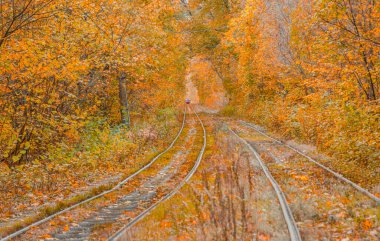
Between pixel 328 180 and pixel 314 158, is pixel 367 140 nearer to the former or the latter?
pixel 328 180

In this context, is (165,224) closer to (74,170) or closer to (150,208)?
(150,208)

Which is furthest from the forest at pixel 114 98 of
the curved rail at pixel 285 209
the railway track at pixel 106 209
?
the curved rail at pixel 285 209

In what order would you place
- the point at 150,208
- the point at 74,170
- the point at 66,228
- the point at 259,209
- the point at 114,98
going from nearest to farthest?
the point at 66,228 < the point at 259,209 < the point at 150,208 < the point at 74,170 < the point at 114,98

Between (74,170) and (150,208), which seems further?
(74,170)

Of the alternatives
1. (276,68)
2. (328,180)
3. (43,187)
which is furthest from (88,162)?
(276,68)

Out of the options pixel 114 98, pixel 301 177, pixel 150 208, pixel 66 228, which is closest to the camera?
pixel 66 228

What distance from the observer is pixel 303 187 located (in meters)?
10.8

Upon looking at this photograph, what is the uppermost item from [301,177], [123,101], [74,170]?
[123,101]

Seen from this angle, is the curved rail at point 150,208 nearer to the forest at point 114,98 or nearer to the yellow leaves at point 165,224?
the forest at point 114,98

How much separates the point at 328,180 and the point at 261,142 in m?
Result: 8.66

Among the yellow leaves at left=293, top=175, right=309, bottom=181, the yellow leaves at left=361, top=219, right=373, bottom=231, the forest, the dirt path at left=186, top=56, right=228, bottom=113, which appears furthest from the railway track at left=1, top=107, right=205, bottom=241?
the dirt path at left=186, top=56, right=228, bottom=113

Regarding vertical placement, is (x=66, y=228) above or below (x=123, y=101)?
below

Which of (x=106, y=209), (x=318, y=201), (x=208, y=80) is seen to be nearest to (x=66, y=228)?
(x=106, y=209)

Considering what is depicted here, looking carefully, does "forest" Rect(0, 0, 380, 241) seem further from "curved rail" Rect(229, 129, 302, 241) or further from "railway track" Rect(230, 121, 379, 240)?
"curved rail" Rect(229, 129, 302, 241)
